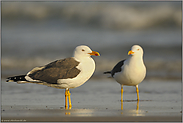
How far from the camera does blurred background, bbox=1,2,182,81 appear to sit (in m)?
15.4

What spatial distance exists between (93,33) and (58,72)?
15.0 metres

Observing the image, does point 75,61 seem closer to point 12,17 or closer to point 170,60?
point 170,60

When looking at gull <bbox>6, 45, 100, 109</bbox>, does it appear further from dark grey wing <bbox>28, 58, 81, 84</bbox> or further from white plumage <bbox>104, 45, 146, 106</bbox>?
white plumage <bbox>104, 45, 146, 106</bbox>

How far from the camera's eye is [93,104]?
6.69 meters

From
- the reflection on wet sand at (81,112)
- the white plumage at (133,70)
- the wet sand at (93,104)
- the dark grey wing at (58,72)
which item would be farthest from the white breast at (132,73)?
the reflection on wet sand at (81,112)

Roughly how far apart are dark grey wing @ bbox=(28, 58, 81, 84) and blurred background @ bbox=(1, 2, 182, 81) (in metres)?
6.35

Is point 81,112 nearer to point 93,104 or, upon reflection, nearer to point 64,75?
point 93,104

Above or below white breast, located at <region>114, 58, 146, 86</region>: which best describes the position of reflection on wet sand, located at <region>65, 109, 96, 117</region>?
below

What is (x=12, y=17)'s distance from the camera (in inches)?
950

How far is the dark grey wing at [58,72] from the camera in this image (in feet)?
21.8

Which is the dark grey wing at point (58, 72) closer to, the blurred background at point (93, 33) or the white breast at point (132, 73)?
the white breast at point (132, 73)

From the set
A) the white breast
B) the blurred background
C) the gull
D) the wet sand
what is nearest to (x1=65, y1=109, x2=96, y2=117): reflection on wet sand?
the wet sand

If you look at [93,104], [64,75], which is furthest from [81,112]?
[64,75]

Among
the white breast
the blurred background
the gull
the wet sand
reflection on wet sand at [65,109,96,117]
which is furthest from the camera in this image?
the blurred background
